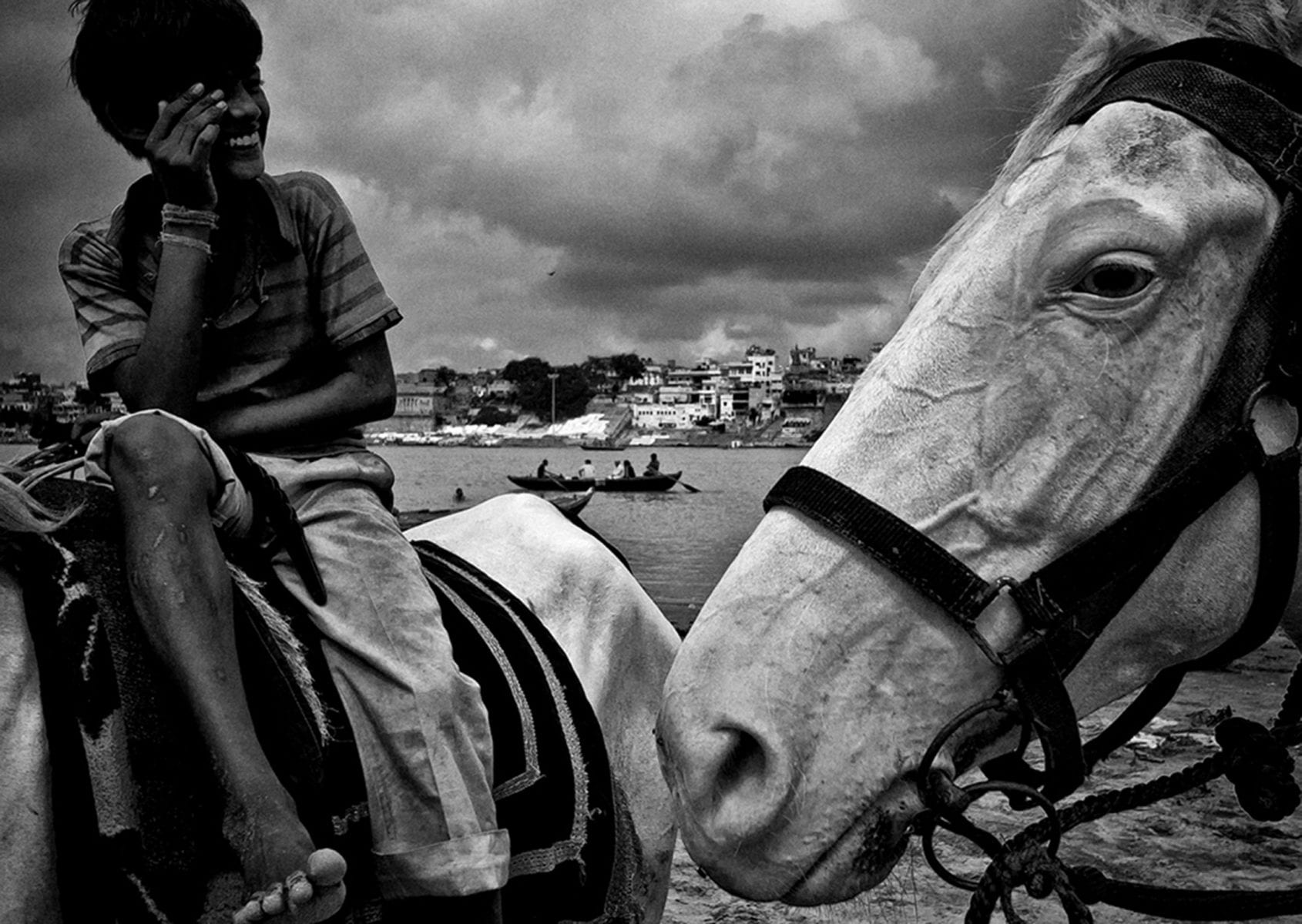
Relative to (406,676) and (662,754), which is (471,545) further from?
(662,754)

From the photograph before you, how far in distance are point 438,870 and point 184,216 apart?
1.48 m

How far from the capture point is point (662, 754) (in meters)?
1.49

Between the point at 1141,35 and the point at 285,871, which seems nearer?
the point at 1141,35

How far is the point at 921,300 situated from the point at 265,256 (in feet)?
5.17

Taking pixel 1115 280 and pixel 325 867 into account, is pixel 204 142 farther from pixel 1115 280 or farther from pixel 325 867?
pixel 1115 280

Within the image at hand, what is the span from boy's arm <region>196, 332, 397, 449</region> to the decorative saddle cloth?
38cm

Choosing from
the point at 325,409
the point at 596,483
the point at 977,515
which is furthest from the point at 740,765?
the point at 596,483

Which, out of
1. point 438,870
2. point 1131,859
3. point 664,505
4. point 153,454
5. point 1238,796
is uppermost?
point 153,454

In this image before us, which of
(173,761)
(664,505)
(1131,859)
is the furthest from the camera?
(664,505)

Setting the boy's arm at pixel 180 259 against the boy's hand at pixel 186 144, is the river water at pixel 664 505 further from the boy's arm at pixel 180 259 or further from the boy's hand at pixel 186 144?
the boy's hand at pixel 186 144

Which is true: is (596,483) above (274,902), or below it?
below

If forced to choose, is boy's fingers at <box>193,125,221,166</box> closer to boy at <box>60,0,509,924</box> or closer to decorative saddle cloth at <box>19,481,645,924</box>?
boy at <box>60,0,509,924</box>

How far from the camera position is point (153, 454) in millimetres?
2008

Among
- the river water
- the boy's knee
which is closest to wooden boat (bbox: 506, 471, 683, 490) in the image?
the river water
